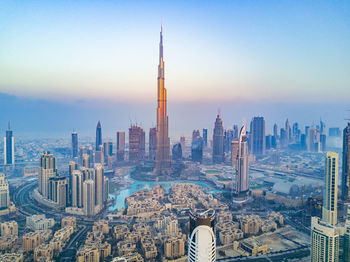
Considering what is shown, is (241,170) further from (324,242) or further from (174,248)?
(324,242)

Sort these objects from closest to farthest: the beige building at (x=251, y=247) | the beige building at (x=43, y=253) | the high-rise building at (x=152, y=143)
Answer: the beige building at (x=43, y=253)
the beige building at (x=251, y=247)
the high-rise building at (x=152, y=143)

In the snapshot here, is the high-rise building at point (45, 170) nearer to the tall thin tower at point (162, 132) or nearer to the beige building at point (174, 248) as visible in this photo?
the beige building at point (174, 248)

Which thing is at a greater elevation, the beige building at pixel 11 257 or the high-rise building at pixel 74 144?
the high-rise building at pixel 74 144

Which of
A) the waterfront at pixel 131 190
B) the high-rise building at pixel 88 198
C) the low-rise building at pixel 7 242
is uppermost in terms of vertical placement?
the high-rise building at pixel 88 198

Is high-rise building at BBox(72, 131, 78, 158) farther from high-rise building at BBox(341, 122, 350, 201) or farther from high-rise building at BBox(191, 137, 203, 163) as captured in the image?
high-rise building at BBox(341, 122, 350, 201)

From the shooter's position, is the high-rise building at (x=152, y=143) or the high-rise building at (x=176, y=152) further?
the high-rise building at (x=176, y=152)

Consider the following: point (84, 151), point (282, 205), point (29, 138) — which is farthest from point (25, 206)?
point (282, 205)

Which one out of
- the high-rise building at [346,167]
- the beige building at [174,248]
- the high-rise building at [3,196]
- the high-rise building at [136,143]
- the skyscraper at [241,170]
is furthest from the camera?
the high-rise building at [136,143]

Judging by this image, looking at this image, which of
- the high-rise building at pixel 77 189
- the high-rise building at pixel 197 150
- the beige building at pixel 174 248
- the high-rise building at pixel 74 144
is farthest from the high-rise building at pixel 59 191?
the high-rise building at pixel 197 150
